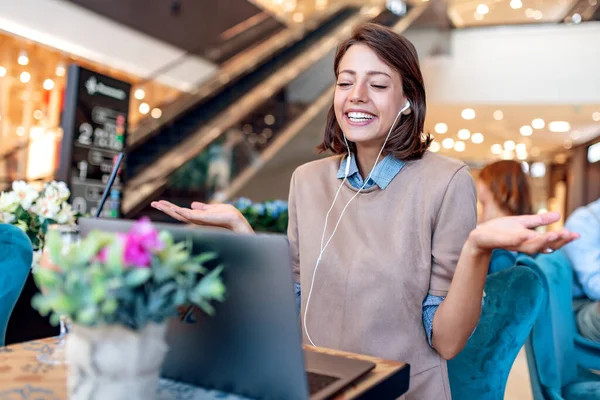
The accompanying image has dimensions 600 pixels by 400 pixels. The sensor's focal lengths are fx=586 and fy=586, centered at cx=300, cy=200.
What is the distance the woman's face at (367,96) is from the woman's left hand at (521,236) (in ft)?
1.57

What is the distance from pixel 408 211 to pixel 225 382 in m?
→ 0.68

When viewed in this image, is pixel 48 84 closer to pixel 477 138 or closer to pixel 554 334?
pixel 554 334

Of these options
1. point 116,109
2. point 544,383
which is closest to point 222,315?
point 544,383

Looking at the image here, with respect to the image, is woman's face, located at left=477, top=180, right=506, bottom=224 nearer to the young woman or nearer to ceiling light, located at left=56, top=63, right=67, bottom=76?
the young woman

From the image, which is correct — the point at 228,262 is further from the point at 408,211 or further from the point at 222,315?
the point at 408,211

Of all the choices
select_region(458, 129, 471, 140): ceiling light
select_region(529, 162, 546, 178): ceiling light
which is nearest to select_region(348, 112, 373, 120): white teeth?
select_region(458, 129, 471, 140): ceiling light

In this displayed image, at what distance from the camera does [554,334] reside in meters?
2.04

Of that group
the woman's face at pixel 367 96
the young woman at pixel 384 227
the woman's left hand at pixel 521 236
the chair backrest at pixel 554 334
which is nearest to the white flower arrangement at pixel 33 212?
the young woman at pixel 384 227

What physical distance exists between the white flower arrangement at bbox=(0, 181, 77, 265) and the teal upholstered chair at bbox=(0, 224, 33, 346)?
0.99 feet

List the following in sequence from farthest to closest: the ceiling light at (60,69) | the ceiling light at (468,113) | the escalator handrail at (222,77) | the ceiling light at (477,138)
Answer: the ceiling light at (477,138), the ceiling light at (468,113), the ceiling light at (60,69), the escalator handrail at (222,77)

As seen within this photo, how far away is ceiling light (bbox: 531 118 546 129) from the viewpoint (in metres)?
12.6

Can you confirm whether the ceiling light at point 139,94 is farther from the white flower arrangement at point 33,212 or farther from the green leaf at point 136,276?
the green leaf at point 136,276

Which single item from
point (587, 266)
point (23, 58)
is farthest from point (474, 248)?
point (23, 58)

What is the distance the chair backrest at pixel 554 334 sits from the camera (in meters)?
1.94
